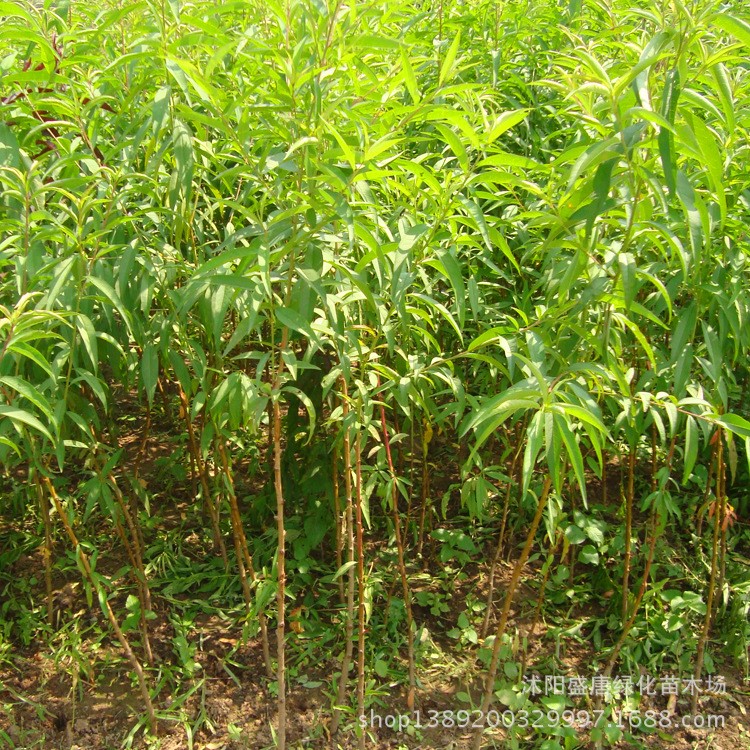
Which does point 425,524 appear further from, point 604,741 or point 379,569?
point 604,741

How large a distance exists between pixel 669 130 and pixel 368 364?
2.75ft

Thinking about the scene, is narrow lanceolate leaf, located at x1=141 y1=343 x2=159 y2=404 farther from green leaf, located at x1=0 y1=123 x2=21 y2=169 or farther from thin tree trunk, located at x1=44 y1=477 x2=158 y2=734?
green leaf, located at x1=0 y1=123 x2=21 y2=169

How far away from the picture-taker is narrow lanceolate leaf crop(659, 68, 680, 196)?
4.19ft

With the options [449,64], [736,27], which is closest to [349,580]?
[449,64]

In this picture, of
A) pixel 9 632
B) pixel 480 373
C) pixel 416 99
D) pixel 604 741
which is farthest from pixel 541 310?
pixel 9 632

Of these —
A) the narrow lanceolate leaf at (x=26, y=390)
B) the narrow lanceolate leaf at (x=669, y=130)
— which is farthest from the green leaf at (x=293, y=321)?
the narrow lanceolate leaf at (x=669, y=130)

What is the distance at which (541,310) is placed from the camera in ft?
6.05

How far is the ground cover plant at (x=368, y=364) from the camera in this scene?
1.58m

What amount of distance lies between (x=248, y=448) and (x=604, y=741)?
147 centimetres

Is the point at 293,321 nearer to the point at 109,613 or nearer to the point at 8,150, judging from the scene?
the point at 8,150

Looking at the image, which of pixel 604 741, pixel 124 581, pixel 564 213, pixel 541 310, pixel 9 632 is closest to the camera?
pixel 564 213

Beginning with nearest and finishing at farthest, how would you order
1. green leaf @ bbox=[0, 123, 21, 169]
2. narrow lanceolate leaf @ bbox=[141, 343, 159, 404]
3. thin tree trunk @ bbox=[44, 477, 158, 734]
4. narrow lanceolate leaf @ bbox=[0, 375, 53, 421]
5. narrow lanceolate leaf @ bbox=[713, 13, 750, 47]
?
narrow lanceolate leaf @ bbox=[713, 13, 750, 47]
narrow lanceolate leaf @ bbox=[0, 375, 53, 421]
green leaf @ bbox=[0, 123, 21, 169]
narrow lanceolate leaf @ bbox=[141, 343, 159, 404]
thin tree trunk @ bbox=[44, 477, 158, 734]

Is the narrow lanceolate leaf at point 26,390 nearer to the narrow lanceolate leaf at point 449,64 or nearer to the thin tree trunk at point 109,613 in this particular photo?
the thin tree trunk at point 109,613

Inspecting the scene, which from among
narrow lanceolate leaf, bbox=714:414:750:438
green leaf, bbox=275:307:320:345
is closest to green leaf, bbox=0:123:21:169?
green leaf, bbox=275:307:320:345
